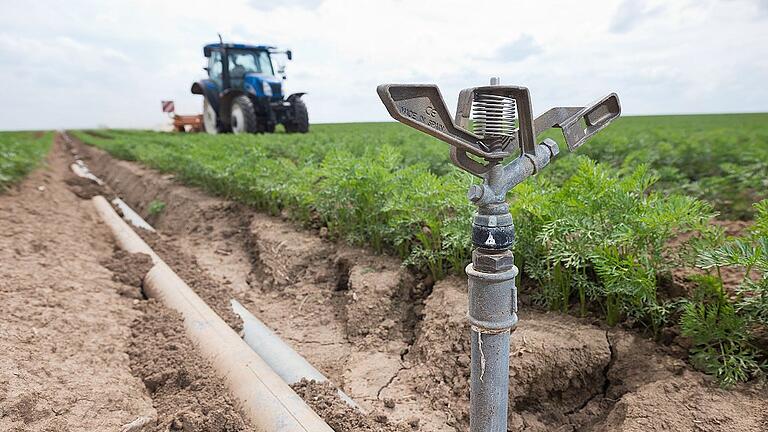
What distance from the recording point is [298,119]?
1758 centimetres

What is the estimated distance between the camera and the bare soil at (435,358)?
2.33 meters

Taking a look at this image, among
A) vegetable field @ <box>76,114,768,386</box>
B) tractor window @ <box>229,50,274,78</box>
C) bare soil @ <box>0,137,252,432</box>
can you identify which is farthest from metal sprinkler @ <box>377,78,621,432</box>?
tractor window @ <box>229,50,274,78</box>

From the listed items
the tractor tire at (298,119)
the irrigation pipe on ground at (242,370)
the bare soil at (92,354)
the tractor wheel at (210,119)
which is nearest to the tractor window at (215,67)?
A: the tractor wheel at (210,119)

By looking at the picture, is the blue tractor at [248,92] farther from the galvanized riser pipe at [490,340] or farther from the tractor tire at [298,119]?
the galvanized riser pipe at [490,340]

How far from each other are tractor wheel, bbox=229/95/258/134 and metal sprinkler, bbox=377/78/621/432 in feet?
49.6

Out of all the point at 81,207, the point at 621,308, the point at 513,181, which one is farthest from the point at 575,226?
the point at 81,207

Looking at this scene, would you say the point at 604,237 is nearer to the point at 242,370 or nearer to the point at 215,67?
the point at 242,370

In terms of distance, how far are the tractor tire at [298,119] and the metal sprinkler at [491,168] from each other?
1635cm

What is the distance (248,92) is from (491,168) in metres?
16.1

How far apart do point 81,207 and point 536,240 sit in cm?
727

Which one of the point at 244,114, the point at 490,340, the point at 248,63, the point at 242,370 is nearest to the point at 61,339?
the point at 242,370

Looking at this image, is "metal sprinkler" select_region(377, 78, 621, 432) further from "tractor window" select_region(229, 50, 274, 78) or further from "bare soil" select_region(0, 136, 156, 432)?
"tractor window" select_region(229, 50, 274, 78)

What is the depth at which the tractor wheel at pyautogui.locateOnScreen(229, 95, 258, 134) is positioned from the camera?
15.9 m

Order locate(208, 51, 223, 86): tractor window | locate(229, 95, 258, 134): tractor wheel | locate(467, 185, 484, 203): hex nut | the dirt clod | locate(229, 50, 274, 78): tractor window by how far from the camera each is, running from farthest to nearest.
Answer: locate(208, 51, 223, 86): tractor window < locate(229, 50, 274, 78): tractor window < locate(229, 95, 258, 134): tractor wheel < the dirt clod < locate(467, 185, 484, 203): hex nut
